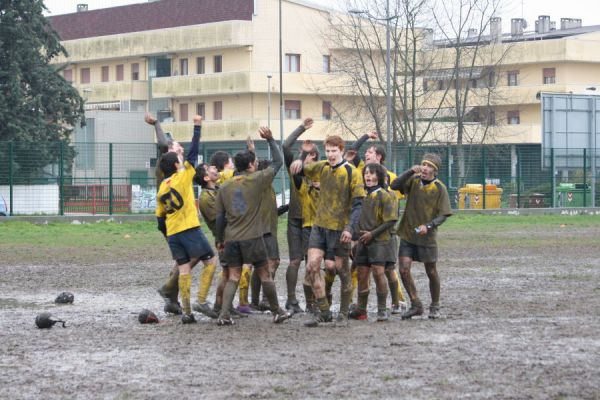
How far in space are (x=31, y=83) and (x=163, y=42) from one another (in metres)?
29.8

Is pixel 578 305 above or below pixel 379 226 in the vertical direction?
below

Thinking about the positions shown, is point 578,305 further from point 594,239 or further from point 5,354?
point 594,239

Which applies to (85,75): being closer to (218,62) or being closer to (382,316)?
(218,62)

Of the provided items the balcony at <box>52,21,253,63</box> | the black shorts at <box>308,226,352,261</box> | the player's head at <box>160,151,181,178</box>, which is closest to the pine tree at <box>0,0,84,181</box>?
the balcony at <box>52,21,253,63</box>

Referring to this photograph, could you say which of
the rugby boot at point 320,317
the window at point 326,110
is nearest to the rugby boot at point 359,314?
the rugby boot at point 320,317

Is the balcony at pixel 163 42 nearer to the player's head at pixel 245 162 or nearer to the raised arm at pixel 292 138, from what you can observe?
the raised arm at pixel 292 138

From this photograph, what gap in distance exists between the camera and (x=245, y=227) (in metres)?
12.3

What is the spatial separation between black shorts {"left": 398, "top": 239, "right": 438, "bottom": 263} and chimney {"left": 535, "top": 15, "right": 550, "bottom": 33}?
270 feet

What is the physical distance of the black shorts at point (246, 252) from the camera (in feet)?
40.1

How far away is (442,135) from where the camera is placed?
66.0 meters

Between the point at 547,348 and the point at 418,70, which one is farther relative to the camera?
the point at 418,70

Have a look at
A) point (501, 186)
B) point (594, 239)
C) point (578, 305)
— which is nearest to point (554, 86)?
point (501, 186)

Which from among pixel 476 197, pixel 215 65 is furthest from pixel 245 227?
pixel 215 65

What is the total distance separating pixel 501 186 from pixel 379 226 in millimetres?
31284
